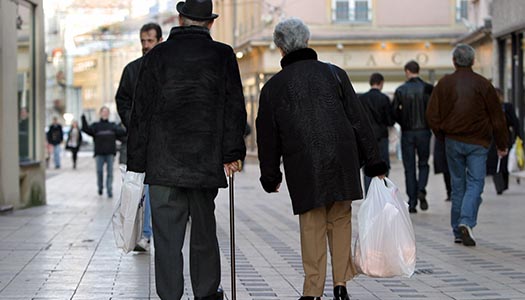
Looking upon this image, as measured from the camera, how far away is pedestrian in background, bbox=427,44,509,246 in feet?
36.6

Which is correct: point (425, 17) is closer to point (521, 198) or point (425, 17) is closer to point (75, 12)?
point (75, 12)

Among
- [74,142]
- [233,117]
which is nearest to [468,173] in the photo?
[233,117]

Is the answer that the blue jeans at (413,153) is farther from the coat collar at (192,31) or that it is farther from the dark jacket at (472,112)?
the coat collar at (192,31)

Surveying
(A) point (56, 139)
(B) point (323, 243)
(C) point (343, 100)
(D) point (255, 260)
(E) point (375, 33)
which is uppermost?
(E) point (375, 33)

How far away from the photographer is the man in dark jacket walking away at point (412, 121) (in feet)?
50.2

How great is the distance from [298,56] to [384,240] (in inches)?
49.4

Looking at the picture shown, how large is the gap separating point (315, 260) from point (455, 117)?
408 centimetres

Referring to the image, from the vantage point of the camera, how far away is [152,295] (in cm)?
832

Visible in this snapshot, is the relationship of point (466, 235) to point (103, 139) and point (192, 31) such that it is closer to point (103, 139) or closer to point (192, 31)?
point (192, 31)

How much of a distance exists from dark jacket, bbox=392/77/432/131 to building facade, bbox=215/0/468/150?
2762 cm

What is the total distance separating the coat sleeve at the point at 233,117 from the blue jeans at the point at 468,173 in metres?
4.57

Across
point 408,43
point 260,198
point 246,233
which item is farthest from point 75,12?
point 246,233

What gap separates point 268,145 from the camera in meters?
7.54

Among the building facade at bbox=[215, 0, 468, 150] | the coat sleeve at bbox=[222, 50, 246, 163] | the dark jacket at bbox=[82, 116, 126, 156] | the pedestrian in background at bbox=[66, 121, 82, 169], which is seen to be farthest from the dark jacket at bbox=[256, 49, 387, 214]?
the building facade at bbox=[215, 0, 468, 150]
